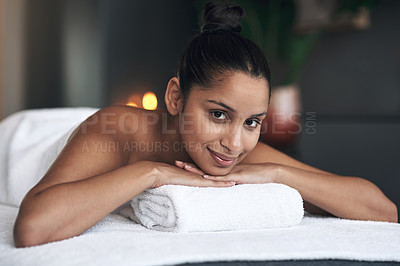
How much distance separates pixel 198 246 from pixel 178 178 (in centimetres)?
25

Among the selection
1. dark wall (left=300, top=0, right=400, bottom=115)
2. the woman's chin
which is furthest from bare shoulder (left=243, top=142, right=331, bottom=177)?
dark wall (left=300, top=0, right=400, bottom=115)

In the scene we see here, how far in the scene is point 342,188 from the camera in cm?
125

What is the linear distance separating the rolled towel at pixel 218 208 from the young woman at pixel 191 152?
61mm

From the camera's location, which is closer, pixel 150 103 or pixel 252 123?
pixel 252 123

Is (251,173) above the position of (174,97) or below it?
below

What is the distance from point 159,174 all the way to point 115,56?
2080 mm

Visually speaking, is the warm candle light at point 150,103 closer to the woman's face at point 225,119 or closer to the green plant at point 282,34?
the green plant at point 282,34

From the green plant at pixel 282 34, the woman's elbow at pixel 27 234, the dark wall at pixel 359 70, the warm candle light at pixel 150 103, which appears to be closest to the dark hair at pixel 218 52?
the woman's elbow at pixel 27 234

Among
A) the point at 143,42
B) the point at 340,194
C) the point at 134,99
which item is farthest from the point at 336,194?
the point at 143,42

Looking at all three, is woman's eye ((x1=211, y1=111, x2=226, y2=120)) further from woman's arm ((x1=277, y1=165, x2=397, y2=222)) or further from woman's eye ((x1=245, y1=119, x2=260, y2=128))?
woman's arm ((x1=277, y1=165, x2=397, y2=222))

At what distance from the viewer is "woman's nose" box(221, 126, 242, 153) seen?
3.56ft

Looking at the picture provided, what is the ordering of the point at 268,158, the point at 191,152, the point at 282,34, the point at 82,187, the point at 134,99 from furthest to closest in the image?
the point at 282,34, the point at 134,99, the point at 268,158, the point at 191,152, the point at 82,187

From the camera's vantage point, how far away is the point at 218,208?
990 millimetres

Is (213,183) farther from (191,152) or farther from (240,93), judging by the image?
(240,93)
